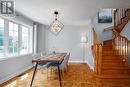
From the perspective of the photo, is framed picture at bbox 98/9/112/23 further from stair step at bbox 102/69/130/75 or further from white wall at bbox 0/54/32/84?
white wall at bbox 0/54/32/84

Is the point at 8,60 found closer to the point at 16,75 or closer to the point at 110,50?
the point at 16,75

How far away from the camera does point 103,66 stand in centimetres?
670

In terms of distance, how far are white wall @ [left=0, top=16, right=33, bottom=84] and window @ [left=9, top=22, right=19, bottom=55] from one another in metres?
0.25

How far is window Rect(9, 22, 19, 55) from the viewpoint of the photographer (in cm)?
655

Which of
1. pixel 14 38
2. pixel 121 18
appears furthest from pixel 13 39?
pixel 121 18

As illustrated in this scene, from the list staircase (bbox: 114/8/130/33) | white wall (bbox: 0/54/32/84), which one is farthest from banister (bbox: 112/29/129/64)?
white wall (bbox: 0/54/32/84)

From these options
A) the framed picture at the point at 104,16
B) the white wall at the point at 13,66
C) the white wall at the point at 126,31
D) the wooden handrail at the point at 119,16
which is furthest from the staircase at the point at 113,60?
the white wall at the point at 13,66

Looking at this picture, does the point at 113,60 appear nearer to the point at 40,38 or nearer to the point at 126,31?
the point at 126,31

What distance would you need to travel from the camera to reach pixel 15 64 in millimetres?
6633

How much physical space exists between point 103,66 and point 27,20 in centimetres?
405

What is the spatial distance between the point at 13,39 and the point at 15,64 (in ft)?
3.20

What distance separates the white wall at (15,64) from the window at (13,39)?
25cm

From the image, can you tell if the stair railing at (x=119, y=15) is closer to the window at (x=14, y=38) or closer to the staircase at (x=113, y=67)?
the staircase at (x=113, y=67)

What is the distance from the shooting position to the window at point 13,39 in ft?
21.5
